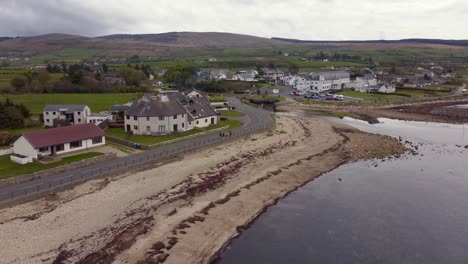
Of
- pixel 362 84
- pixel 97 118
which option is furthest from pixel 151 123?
pixel 362 84

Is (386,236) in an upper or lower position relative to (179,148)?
lower

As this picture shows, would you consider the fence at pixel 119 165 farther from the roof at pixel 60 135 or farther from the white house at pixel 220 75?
the white house at pixel 220 75

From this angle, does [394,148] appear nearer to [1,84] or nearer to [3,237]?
[3,237]

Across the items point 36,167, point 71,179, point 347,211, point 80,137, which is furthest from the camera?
point 80,137

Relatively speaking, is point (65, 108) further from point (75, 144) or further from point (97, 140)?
point (75, 144)

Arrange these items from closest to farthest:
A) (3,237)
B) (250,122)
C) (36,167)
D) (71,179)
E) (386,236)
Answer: (3,237), (386,236), (71,179), (36,167), (250,122)

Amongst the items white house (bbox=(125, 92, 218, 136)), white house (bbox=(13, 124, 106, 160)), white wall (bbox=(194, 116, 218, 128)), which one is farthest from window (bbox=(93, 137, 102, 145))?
white wall (bbox=(194, 116, 218, 128))

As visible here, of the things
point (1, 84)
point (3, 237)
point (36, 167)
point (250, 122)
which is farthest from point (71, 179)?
point (1, 84)
